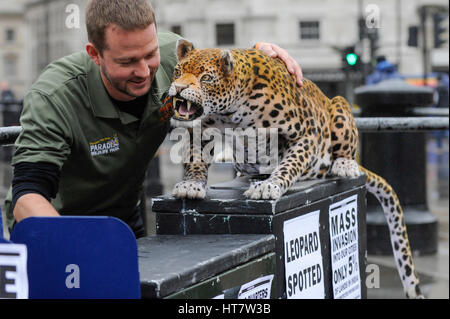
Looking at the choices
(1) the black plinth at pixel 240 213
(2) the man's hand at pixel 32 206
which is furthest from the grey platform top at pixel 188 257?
(2) the man's hand at pixel 32 206

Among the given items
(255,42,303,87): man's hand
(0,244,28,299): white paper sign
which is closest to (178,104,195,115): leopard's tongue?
(255,42,303,87): man's hand

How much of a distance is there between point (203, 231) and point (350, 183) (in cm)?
107

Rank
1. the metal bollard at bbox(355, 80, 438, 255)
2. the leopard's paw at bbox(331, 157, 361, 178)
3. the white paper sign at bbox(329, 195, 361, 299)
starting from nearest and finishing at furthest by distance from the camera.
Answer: the white paper sign at bbox(329, 195, 361, 299) → the leopard's paw at bbox(331, 157, 361, 178) → the metal bollard at bbox(355, 80, 438, 255)

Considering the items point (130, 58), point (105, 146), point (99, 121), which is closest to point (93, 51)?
point (130, 58)

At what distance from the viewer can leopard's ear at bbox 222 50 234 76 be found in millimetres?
3168

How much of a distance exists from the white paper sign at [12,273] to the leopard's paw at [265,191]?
1.32m

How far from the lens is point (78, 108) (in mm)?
3357

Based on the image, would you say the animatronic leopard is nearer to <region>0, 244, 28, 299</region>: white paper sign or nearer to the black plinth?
the black plinth

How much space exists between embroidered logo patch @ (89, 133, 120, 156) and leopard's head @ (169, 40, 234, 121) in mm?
485

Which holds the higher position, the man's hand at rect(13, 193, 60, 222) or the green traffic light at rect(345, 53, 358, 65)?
the green traffic light at rect(345, 53, 358, 65)

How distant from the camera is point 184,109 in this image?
3057mm
